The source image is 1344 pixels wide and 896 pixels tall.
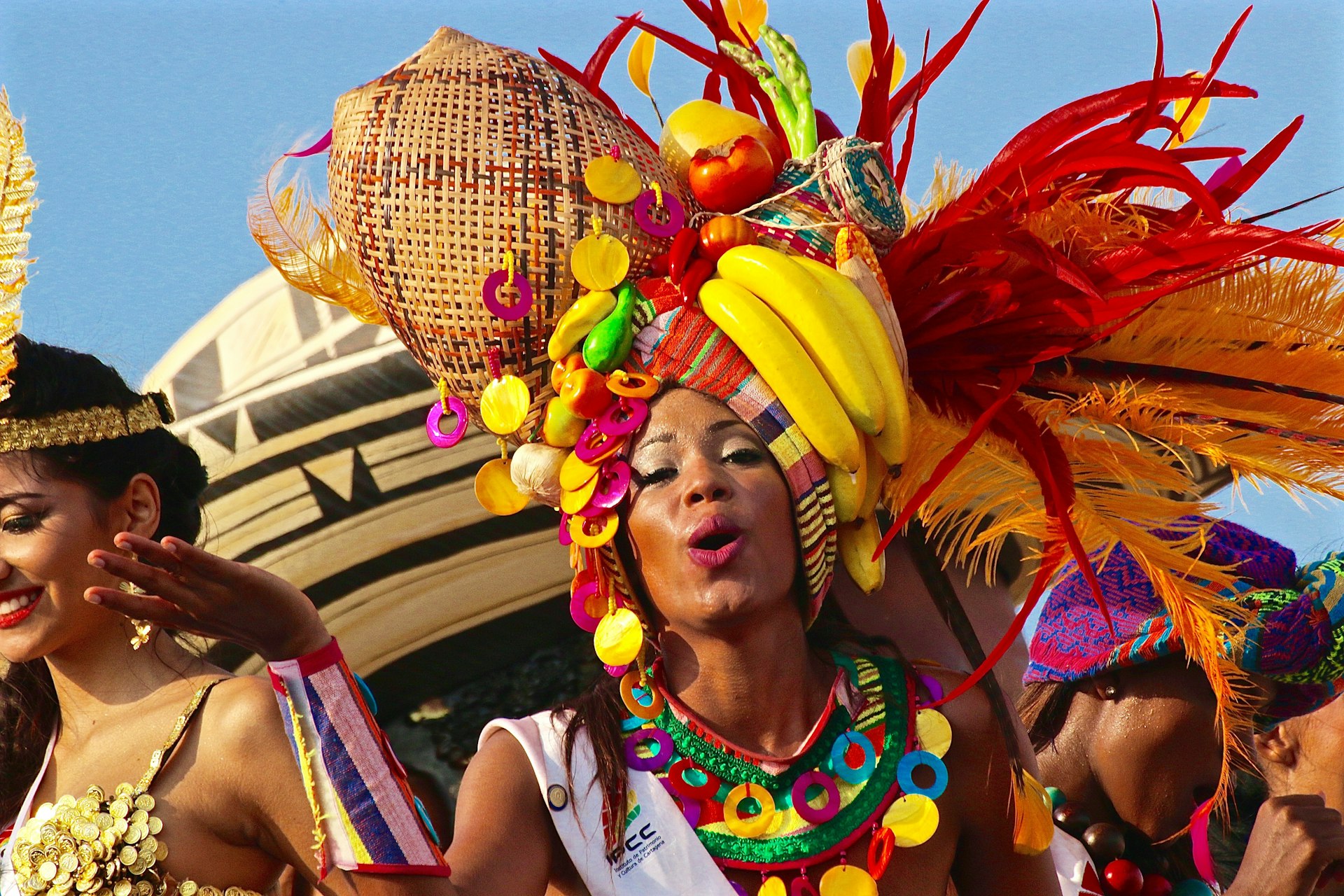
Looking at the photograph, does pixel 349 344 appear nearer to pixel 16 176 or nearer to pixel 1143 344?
pixel 16 176

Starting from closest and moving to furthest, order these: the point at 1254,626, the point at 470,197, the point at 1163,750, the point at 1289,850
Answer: the point at 470,197, the point at 1289,850, the point at 1254,626, the point at 1163,750

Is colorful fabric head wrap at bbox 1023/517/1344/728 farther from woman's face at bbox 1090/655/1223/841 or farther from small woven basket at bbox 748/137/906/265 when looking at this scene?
small woven basket at bbox 748/137/906/265

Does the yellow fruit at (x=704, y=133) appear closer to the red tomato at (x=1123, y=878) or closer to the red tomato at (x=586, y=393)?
the red tomato at (x=586, y=393)

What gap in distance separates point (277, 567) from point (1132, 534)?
216cm

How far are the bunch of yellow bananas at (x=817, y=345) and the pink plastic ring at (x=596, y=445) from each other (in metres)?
0.25

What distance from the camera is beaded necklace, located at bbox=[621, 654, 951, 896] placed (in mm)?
2664

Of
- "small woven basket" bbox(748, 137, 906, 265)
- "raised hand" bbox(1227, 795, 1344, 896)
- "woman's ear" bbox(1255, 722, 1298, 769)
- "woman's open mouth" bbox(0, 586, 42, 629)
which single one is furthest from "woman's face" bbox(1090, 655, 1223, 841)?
"woman's open mouth" bbox(0, 586, 42, 629)

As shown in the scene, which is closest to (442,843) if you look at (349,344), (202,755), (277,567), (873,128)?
(277,567)

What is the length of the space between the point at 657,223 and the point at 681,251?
6 centimetres

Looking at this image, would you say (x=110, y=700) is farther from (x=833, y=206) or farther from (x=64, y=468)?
(x=833, y=206)

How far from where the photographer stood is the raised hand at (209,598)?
6.92 ft

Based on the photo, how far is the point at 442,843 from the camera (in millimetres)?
4086

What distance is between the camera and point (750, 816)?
269cm

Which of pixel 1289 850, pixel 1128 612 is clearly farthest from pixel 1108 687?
pixel 1289 850
